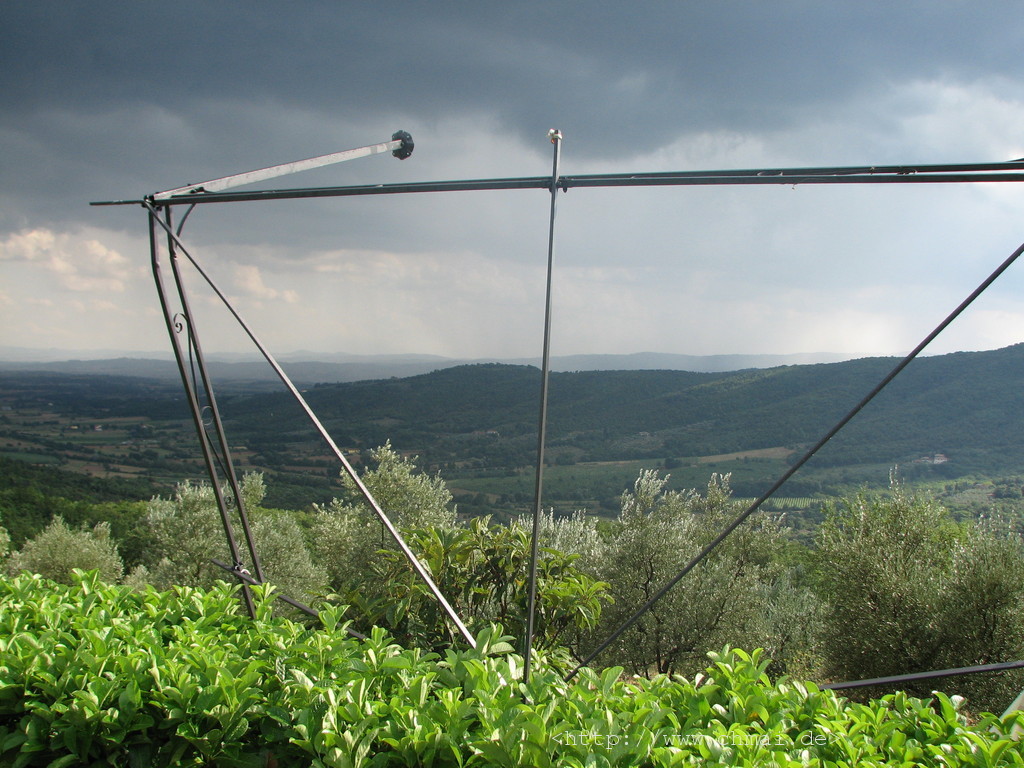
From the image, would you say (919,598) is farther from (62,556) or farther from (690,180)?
(62,556)

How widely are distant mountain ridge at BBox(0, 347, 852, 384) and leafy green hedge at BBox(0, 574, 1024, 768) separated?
29.5 m

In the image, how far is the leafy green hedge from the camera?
145 centimetres

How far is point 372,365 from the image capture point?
40406mm

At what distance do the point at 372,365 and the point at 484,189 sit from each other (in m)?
39.4

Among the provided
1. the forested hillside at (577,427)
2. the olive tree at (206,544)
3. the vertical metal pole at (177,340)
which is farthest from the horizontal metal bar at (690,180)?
the forested hillside at (577,427)

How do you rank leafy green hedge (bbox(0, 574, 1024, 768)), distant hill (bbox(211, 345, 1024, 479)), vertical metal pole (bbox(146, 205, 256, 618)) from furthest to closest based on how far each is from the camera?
distant hill (bbox(211, 345, 1024, 479)) → vertical metal pole (bbox(146, 205, 256, 618)) → leafy green hedge (bbox(0, 574, 1024, 768))

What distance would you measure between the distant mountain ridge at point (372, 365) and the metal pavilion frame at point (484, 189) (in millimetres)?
29059

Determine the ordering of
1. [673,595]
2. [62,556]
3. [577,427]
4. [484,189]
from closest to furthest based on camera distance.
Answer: [484,189] < [673,595] < [62,556] < [577,427]

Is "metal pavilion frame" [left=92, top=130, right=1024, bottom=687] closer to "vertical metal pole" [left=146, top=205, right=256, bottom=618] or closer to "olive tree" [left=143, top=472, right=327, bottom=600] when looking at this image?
"vertical metal pole" [left=146, top=205, right=256, bottom=618]

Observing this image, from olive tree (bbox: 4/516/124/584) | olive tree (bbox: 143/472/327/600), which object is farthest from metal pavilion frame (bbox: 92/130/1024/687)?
olive tree (bbox: 4/516/124/584)

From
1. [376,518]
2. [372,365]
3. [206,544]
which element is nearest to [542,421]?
[376,518]

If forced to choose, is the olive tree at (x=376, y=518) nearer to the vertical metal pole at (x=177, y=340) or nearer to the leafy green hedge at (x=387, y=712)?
the vertical metal pole at (x=177, y=340)

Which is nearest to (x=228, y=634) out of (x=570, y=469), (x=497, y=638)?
(x=497, y=638)

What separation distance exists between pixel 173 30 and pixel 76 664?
36.8 feet
